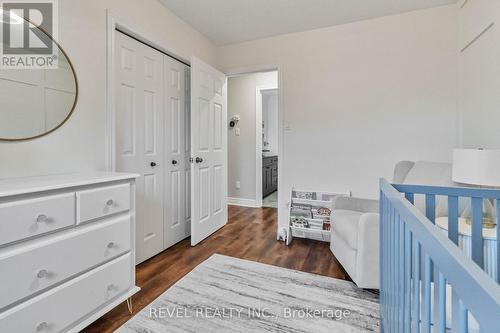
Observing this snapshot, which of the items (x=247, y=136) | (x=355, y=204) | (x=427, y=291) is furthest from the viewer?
(x=247, y=136)

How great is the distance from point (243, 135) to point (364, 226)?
309cm

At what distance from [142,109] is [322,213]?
2127mm

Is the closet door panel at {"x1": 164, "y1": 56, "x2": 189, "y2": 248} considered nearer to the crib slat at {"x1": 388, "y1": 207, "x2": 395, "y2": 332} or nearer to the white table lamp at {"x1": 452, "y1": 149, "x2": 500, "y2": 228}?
the crib slat at {"x1": 388, "y1": 207, "x2": 395, "y2": 332}

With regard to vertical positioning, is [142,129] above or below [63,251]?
above

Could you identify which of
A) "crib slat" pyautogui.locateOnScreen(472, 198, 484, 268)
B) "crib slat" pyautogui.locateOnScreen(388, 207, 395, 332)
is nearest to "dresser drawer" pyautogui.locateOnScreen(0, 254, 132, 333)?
"crib slat" pyautogui.locateOnScreen(388, 207, 395, 332)

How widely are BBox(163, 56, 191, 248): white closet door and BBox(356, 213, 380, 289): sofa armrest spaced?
1844 millimetres

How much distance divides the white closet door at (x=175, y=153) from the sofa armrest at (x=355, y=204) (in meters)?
1.65

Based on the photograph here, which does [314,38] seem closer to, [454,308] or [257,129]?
[257,129]

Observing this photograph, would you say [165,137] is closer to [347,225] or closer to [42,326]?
[42,326]

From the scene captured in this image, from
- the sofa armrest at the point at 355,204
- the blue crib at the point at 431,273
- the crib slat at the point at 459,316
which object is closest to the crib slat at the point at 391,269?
the blue crib at the point at 431,273

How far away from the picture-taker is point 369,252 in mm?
1805

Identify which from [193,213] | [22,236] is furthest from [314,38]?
[22,236]

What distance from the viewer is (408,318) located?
854 mm

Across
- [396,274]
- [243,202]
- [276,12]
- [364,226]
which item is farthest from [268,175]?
[396,274]
